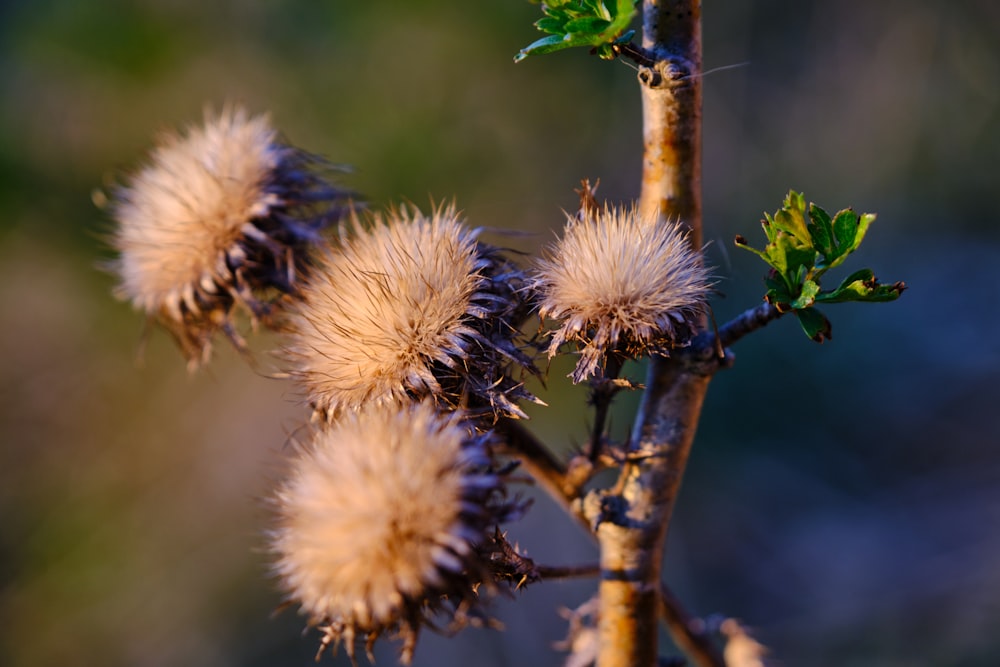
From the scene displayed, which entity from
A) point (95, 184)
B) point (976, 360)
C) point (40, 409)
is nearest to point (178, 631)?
point (40, 409)

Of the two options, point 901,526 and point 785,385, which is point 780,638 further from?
point 785,385

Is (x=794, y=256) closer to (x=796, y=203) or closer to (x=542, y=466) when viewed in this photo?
(x=796, y=203)

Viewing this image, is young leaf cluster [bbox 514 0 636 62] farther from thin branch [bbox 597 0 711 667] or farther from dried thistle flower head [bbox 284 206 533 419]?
dried thistle flower head [bbox 284 206 533 419]

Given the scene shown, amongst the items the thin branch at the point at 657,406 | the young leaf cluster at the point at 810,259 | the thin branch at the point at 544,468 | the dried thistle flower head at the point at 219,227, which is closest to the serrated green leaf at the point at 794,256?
the young leaf cluster at the point at 810,259

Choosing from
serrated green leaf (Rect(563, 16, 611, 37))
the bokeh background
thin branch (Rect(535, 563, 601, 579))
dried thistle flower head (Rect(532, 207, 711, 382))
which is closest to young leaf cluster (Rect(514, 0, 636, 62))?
serrated green leaf (Rect(563, 16, 611, 37))

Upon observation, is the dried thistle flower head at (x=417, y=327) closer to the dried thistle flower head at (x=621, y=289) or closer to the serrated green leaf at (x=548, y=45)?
the dried thistle flower head at (x=621, y=289)

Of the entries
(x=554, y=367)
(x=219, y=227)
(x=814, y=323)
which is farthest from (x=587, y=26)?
(x=554, y=367)
